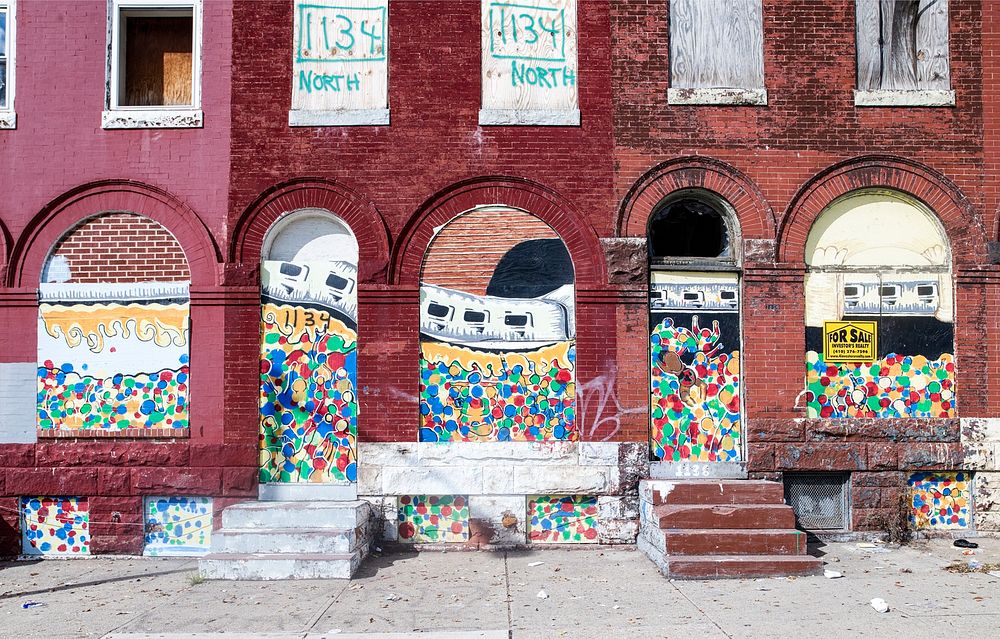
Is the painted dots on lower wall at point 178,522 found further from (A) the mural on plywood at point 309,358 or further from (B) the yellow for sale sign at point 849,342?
(B) the yellow for sale sign at point 849,342

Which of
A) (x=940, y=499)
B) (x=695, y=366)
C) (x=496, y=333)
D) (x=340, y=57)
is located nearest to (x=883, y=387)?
(x=940, y=499)

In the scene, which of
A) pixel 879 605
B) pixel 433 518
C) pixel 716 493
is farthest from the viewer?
pixel 433 518

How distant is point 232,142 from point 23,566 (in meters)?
5.20

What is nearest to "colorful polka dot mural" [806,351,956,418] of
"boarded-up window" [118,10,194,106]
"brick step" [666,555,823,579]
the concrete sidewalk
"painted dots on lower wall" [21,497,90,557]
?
the concrete sidewalk

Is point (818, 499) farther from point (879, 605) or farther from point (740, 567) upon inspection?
point (879, 605)

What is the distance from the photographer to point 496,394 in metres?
9.27

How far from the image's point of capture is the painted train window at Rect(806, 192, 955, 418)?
369 inches

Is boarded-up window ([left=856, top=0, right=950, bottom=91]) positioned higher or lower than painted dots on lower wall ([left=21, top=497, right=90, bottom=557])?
higher

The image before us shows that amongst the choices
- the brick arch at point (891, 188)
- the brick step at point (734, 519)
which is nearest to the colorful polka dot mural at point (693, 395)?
the brick step at point (734, 519)

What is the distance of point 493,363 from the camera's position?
30.5ft

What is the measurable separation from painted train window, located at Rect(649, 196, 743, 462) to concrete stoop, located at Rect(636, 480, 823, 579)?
2.06ft

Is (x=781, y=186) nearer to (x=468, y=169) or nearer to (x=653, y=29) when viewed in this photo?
(x=653, y=29)

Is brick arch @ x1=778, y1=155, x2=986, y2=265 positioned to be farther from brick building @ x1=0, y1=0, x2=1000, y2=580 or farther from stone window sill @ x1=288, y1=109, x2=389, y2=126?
stone window sill @ x1=288, y1=109, x2=389, y2=126

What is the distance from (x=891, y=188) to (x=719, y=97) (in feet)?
7.42
